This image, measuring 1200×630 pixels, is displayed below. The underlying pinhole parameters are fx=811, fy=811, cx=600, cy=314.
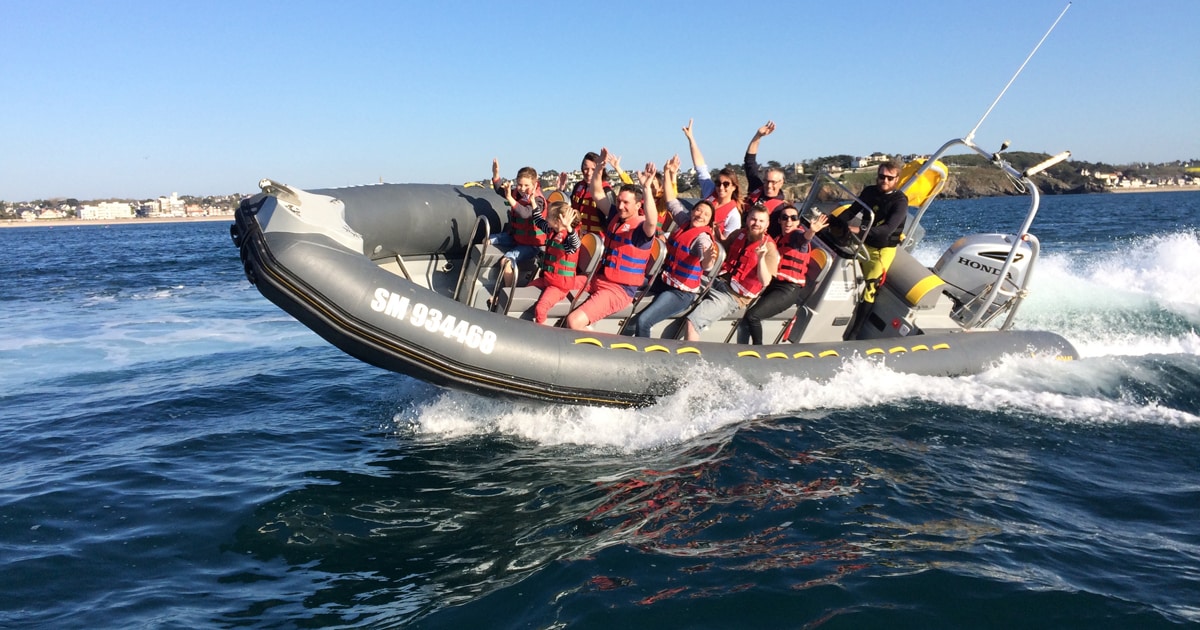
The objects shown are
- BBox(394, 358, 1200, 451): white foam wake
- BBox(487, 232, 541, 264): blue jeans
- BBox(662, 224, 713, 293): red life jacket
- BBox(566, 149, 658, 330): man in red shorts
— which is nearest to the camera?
BBox(394, 358, 1200, 451): white foam wake

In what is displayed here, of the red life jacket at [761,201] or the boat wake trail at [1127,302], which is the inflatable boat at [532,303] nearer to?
the red life jacket at [761,201]

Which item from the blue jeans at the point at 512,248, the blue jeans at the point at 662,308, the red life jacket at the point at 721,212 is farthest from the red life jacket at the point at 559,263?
the red life jacket at the point at 721,212

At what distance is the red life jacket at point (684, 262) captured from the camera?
6.29 meters

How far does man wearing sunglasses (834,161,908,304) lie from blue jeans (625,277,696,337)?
167cm

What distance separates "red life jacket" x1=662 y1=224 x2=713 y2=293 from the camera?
247 inches

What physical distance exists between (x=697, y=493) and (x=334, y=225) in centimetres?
306

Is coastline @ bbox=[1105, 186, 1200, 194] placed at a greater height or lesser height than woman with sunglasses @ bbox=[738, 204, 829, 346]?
greater

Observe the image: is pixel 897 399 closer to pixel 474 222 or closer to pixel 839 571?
pixel 839 571

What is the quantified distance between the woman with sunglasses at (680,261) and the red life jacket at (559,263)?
2.14 ft

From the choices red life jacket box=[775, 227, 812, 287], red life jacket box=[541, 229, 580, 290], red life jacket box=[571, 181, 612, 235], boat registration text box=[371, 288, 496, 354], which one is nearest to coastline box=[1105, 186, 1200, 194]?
red life jacket box=[775, 227, 812, 287]

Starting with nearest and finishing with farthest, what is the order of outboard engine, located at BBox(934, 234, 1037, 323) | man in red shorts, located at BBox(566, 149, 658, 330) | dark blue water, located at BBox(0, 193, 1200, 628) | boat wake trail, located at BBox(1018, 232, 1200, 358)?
dark blue water, located at BBox(0, 193, 1200, 628), man in red shorts, located at BBox(566, 149, 658, 330), outboard engine, located at BBox(934, 234, 1037, 323), boat wake trail, located at BBox(1018, 232, 1200, 358)

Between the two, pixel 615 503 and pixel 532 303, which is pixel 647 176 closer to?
pixel 532 303

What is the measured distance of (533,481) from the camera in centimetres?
520

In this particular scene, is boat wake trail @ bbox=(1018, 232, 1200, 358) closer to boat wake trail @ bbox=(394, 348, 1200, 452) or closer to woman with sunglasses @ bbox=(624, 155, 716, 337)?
boat wake trail @ bbox=(394, 348, 1200, 452)
